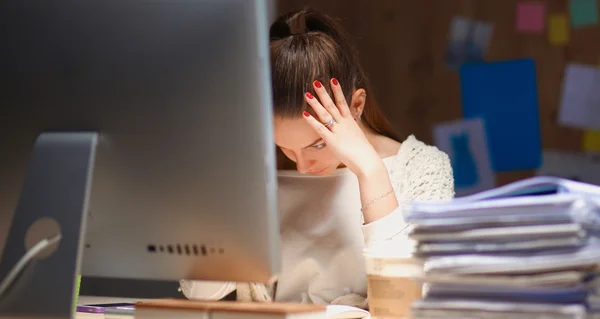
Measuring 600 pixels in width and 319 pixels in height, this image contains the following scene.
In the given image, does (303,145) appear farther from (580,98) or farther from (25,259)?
(580,98)

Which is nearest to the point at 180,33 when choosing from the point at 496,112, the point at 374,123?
the point at 374,123

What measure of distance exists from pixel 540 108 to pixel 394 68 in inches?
22.6

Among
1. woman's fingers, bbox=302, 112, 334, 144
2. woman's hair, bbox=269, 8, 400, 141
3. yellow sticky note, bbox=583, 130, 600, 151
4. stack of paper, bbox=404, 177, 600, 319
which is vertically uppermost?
woman's hair, bbox=269, 8, 400, 141

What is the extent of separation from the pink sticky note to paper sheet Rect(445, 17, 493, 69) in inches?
4.4

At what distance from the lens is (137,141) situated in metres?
0.93

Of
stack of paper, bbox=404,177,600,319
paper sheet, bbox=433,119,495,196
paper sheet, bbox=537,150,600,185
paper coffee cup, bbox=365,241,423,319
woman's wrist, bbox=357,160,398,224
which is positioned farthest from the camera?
paper sheet, bbox=433,119,495,196

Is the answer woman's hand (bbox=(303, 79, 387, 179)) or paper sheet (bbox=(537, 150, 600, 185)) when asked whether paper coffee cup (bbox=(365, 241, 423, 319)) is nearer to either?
woman's hand (bbox=(303, 79, 387, 179))

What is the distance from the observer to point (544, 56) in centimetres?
287

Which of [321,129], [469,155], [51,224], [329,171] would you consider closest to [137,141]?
[51,224]

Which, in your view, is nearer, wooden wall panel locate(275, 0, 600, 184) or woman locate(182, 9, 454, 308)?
woman locate(182, 9, 454, 308)

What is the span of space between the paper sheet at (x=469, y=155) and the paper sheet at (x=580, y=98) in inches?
11.7

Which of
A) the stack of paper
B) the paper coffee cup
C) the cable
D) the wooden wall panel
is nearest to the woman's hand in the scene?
the paper coffee cup

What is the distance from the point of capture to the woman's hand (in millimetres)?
1421

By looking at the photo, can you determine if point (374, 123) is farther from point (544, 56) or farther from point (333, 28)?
point (544, 56)
